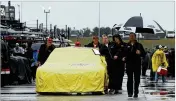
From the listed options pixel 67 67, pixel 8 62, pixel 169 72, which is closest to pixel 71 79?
pixel 67 67

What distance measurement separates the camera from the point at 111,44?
1606 cm

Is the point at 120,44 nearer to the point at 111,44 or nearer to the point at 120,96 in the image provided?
the point at 111,44

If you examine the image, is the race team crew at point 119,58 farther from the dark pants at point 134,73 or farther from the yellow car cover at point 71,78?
the yellow car cover at point 71,78

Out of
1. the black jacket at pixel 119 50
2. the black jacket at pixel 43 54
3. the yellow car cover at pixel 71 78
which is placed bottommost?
the yellow car cover at pixel 71 78

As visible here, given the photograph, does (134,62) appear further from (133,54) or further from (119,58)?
(119,58)

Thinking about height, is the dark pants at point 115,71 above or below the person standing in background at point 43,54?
below

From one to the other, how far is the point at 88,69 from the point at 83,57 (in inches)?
44.9

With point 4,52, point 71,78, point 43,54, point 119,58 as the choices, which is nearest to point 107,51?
point 119,58

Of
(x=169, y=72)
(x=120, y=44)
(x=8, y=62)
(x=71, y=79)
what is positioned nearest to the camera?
(x=71, y=79)

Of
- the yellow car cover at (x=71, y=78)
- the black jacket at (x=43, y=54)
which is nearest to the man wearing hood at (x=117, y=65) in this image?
the yellow car cover at (x=71, y=78)

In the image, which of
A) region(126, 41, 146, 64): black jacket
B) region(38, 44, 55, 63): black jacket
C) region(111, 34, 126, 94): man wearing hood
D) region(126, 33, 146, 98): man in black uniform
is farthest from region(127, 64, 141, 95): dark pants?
region(38, 44, 55, 63): black jacket

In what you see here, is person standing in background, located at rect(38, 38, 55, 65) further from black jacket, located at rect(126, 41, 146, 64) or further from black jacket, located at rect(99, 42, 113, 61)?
black jacket, located at rect(126, 41, 146, 64)

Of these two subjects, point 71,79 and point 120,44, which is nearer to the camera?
point 71,79

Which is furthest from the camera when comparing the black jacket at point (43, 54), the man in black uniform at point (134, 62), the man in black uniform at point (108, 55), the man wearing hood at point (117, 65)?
the black jacket at point (43, 54)
